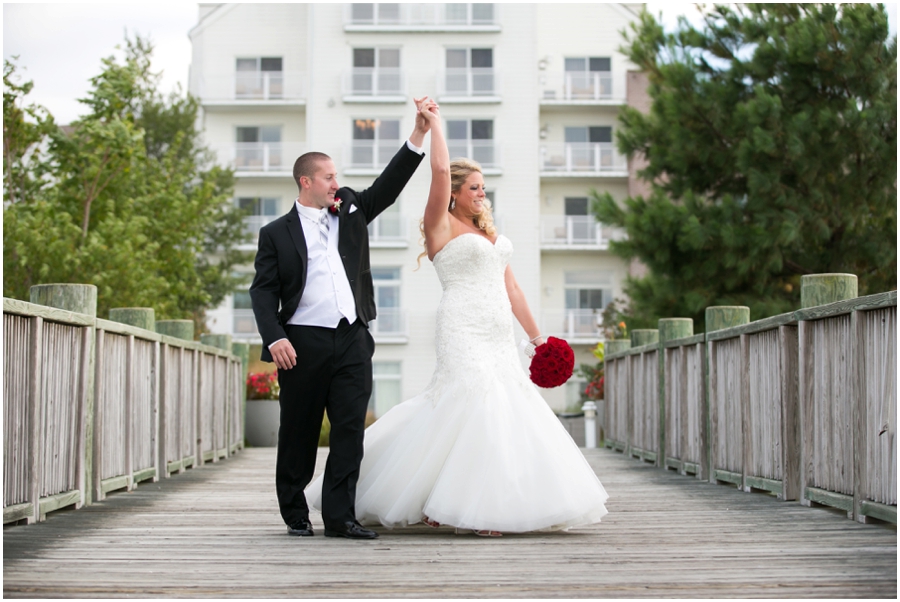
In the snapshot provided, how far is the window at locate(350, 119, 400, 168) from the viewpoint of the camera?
3947 centimetres

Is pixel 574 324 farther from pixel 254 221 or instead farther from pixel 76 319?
pixel 76 319

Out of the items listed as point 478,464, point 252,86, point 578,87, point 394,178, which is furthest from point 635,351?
point 252,86

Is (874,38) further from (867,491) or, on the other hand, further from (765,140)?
(867,491)

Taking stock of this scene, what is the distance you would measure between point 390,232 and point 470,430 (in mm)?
34595

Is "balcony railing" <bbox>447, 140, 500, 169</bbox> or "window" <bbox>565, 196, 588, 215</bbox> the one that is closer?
"balcony railing" <bbox>447, 140, 500, 169</bbox>

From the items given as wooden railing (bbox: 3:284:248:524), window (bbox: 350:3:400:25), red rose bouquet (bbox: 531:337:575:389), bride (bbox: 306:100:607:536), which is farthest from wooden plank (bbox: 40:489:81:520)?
window (bbox: 350:3:400:25)

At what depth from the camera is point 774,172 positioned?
20.8m

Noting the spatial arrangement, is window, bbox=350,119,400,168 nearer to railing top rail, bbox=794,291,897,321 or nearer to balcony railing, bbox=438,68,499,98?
balcony railing, bbox=438,68,499,98

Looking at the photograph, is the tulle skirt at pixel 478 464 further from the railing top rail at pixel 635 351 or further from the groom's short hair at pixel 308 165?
the railing top rail at pixel 635 351

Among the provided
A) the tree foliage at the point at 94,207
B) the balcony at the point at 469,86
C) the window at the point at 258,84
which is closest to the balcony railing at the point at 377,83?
the balcony at the point at 469,86

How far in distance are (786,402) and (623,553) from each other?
8.03 ft

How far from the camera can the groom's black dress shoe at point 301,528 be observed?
5562mm

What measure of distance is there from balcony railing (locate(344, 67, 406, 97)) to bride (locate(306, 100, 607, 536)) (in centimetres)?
3413

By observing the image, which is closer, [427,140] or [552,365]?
[552,365]
